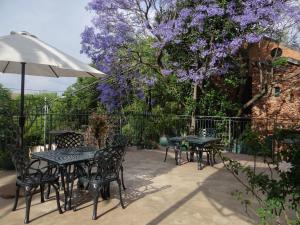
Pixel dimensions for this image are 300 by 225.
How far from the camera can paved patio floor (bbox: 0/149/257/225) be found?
14.4ft

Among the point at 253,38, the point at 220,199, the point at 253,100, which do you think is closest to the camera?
the point at 220,199

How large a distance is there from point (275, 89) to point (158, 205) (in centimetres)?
980

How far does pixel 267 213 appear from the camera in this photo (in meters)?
2.71

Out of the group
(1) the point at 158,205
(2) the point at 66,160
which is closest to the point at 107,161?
(2) the point at 66,160

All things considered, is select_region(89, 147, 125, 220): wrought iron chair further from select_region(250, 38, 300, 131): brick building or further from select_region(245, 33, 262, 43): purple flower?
select_region(250, 38, 300, 131): brick building

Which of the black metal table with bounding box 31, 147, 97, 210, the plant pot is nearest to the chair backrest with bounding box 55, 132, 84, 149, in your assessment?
the black metal table with bounding box 31, 147, 97, 210

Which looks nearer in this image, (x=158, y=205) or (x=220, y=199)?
(x=158, y=205)

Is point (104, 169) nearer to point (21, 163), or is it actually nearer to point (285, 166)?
point (21, 163)

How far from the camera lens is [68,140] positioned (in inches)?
246

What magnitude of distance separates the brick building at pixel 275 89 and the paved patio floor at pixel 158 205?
6.30m

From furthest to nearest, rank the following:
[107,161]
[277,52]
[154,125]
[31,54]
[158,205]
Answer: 1. [277,52]
2. [154,125]
3. [158,205]
4. [107,161]
5. [31,54]

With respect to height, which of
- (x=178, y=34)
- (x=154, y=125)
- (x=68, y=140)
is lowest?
(x=68, y=140)

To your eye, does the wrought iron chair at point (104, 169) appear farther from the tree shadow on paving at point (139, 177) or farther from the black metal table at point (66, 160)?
the tree shadow on paving at point (139, 177)

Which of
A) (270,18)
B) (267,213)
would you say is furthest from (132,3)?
(267,213)
